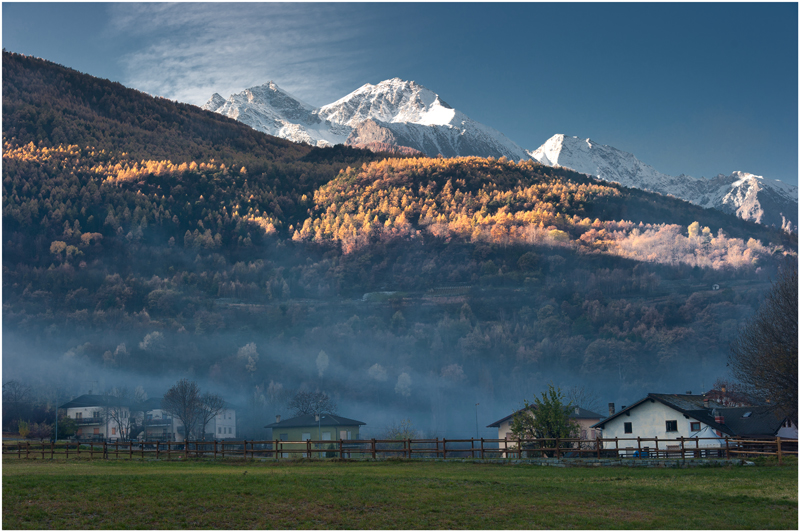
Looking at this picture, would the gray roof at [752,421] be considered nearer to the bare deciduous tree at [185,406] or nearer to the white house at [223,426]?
the bare deciduous tree at [185,406]

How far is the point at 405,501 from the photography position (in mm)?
19250

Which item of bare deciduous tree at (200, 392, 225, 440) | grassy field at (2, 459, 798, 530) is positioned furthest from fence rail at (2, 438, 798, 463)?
bare deciduous tree at (200, 392, 225, 440)

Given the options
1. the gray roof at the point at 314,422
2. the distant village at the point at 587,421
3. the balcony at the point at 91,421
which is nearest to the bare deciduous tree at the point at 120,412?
the distant village at the point at 587,421

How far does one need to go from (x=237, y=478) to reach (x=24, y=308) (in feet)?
657

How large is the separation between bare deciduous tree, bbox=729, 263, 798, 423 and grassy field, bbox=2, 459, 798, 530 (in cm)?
1860

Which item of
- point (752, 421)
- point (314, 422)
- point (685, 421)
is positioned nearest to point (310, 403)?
point (314, 422)

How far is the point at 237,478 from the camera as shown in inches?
936

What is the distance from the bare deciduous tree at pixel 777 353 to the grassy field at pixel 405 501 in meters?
18.6

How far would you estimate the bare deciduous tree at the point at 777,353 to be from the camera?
134 feet

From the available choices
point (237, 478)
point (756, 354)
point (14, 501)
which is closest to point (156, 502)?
point (14, 501)

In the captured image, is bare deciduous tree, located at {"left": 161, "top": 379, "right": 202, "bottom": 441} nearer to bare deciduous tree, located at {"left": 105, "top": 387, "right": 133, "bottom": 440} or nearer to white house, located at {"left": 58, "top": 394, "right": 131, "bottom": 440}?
bare deciduous tree, located at {"left": 105, "top": 387, "right": 133, "bottom": 440}

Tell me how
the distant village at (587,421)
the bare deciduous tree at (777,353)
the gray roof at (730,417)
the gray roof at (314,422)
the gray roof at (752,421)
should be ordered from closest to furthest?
the bare deciduous tree at (777,353)
the gray roof at (752,421)
the gray roof at (730,417)
the distant village at (587,421)
the gray roof at (314,422)

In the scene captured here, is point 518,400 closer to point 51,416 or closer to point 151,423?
point 151,423

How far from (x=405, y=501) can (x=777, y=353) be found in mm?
32353
